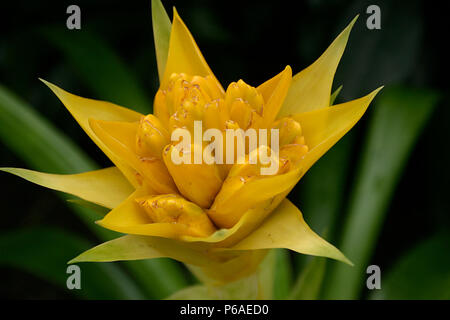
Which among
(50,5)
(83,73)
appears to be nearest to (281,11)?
(83,73)

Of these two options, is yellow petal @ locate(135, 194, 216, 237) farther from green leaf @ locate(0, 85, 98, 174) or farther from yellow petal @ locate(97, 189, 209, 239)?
green leaf @ locate(0, 85, 98, 174)

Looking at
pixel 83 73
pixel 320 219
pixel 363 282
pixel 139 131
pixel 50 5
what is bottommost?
pixel 363 282

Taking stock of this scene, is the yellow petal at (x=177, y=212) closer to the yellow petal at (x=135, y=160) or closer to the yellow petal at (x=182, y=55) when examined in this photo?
the yellow petal at (x=135, y=160)

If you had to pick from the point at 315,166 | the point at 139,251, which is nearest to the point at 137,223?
the point at 139,251

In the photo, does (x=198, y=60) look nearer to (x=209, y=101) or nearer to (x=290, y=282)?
(x=209, y=101)

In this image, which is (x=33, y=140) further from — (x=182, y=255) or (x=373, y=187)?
(x=373, y=187)

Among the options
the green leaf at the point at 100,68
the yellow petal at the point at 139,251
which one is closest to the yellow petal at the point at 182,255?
the yellow petal at the point at 139,251

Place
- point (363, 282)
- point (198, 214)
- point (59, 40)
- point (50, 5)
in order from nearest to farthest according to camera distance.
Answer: point (198, 214) → point (363, 282) → point (59, 40) → point (50, 5)

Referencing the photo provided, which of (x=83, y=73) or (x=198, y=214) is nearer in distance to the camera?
(x=198, y=214)
